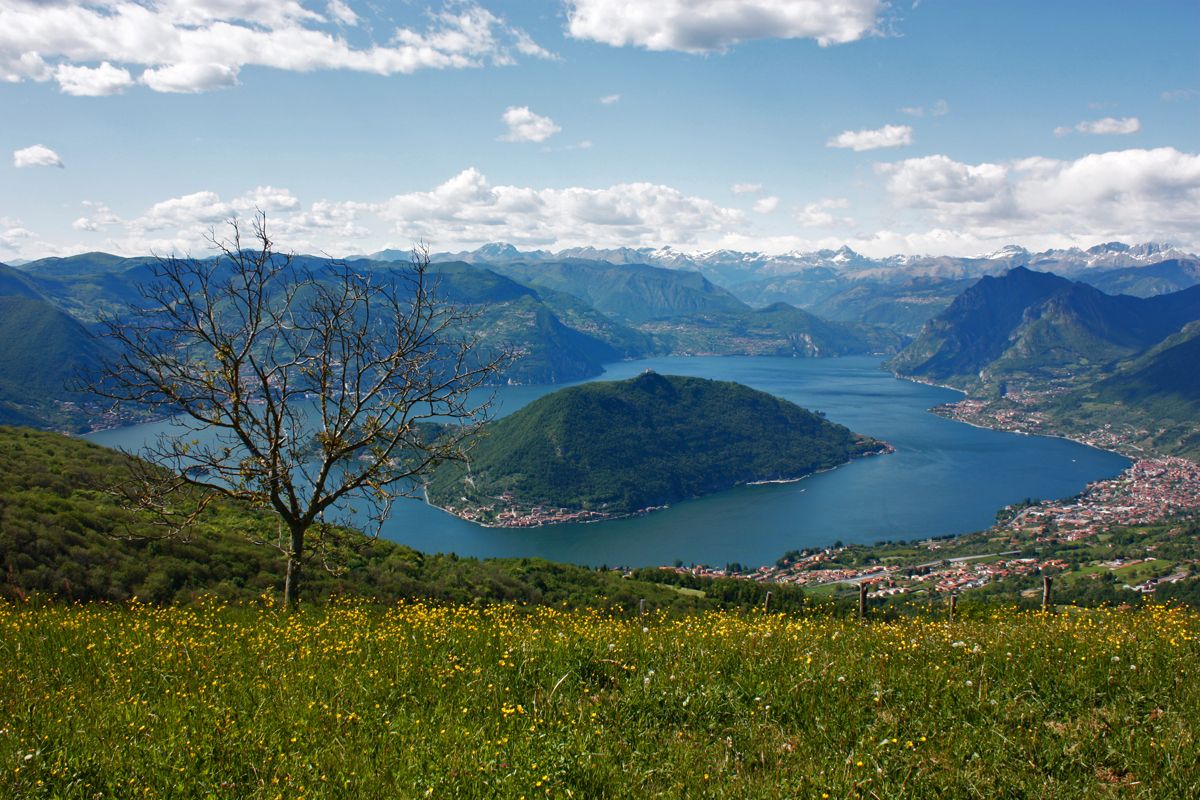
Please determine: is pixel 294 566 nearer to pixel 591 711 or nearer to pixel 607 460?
pixel 591 711

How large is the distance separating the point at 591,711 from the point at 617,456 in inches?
6599

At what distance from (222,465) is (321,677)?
6389 millimetres

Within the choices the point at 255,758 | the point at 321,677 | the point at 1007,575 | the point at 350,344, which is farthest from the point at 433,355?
the point at 1007,575

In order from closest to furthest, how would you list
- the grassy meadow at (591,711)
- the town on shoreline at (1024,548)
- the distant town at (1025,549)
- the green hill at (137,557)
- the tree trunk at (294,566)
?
1. the grassy meadow at (591,711)
2. the tree trunk at (294,566)
3. the green hill at (137,557)
4. the town on shoreline at (1024,548)
5. the distant town at (1025,549)

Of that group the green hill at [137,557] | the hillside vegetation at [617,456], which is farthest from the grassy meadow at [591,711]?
the hillside vegetation at [617,456]

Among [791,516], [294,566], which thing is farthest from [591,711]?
[791,516]

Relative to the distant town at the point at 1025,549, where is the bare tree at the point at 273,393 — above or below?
above

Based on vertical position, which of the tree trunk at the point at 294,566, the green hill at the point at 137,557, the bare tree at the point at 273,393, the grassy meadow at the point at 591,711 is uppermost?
the bare tree at the point at 273,393

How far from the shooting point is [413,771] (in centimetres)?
465

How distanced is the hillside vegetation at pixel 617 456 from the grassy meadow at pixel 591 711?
462ft

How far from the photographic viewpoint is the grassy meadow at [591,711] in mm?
4641

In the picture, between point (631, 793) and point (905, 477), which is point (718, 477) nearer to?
point (905, 477)

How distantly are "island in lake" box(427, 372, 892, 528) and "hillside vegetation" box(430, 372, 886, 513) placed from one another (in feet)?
0.92

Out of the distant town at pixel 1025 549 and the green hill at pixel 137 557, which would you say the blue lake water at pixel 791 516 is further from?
the green hill at pixel 137 557
